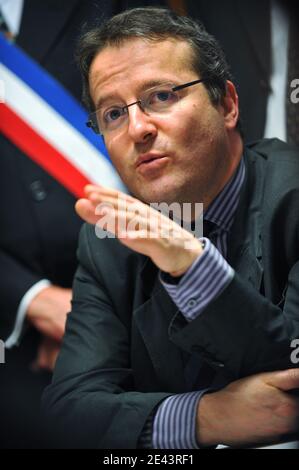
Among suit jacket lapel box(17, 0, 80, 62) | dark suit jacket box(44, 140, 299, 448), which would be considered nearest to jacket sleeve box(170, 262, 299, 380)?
dark suit jacket box(44, 140, 299, 448)

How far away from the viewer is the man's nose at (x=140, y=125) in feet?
3.47

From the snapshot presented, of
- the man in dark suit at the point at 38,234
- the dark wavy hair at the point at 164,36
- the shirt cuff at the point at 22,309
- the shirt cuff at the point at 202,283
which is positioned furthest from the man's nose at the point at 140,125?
the shirt cuff at the point at 22,309

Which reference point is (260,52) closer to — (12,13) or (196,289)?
(12,13)

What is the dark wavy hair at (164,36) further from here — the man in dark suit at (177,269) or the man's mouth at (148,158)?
the man's mouth at (148,158)

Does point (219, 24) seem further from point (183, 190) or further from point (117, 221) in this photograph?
point (117, 221)

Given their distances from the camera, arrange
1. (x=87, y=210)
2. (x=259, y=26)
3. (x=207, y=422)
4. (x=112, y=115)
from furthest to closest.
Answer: (x=259, y=26) → (x=112, y=115) → (x=207, y=422) → (x=87, y=210)

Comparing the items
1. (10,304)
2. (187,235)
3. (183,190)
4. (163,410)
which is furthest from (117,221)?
(10,304)

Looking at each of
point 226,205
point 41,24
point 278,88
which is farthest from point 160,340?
point 41,24

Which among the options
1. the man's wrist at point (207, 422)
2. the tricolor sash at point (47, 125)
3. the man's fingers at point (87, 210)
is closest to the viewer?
the man's fingers at point (87, 210)

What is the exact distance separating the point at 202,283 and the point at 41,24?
733 millimetres

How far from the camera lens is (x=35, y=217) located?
1.41m

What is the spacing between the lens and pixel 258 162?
118cm

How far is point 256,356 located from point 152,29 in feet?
1.75

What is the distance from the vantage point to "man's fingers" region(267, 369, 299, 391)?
96 centimetres
